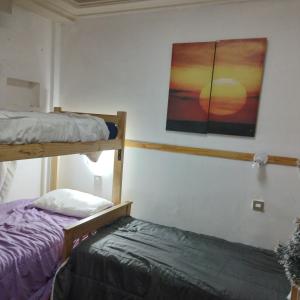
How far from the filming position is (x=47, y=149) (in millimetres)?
1788

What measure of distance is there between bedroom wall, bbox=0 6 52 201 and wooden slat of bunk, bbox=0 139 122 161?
36.3 inches

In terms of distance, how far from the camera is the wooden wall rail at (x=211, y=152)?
209 cm

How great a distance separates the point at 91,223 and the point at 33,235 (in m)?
0.38

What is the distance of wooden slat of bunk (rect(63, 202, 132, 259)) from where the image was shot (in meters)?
1.87

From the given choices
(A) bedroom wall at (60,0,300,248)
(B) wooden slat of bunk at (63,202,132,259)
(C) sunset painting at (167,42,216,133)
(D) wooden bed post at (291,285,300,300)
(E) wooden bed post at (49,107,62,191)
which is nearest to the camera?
(D) wooden bed post at (291,285,300,300)

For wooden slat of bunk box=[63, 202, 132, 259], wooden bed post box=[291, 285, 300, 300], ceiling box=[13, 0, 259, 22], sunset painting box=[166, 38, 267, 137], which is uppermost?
ceiling box=[13, 0, 259, 22]

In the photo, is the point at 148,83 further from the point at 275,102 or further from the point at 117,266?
the point at 117,266

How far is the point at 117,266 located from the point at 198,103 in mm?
1342

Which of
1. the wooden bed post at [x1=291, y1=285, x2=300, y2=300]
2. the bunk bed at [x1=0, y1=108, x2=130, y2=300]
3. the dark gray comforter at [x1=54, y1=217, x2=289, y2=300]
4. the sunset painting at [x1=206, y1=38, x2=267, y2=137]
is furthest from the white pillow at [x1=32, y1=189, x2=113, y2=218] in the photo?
the wooden bed post at [x1=291, y1=285, x2=300, y2=300]

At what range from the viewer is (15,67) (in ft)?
8.33

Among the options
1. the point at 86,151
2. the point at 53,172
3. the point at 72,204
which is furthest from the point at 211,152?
the point at 53,172

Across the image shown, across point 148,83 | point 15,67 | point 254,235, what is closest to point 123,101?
point 148,83

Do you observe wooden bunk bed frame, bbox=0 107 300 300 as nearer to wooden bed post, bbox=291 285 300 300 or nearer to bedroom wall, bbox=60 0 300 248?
wooden bed post, bbox=291 285 300 300

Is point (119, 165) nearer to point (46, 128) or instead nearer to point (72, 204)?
point (72, 204)
